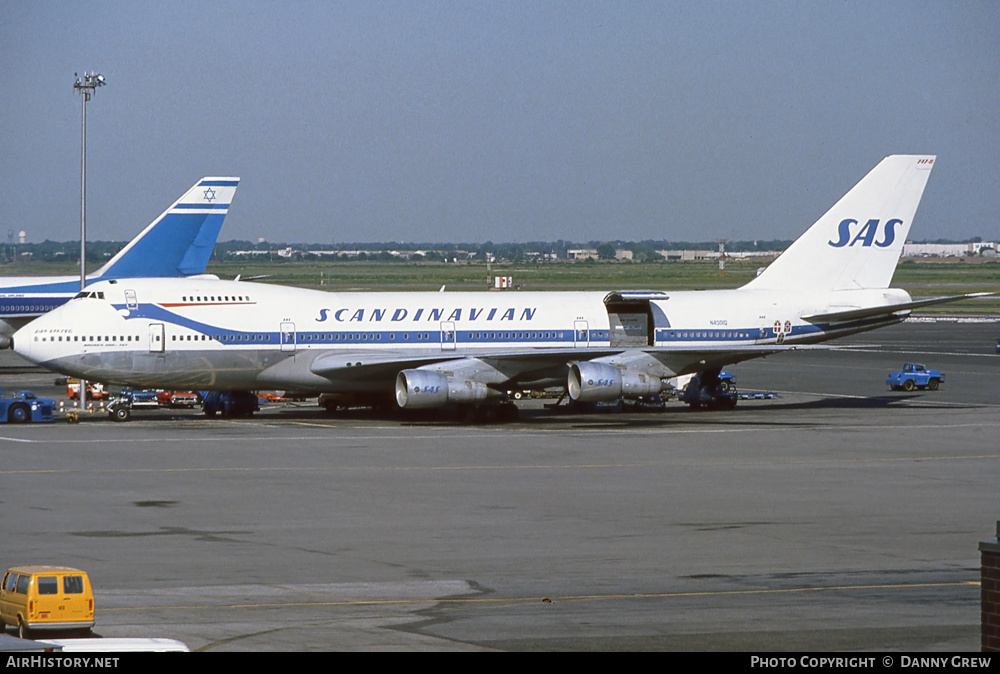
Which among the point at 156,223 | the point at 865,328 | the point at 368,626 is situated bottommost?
the point at 368,626

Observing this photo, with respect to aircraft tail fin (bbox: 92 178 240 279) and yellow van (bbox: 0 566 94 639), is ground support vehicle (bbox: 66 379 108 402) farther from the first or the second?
yellow van (bbox: 0 566 94 639)

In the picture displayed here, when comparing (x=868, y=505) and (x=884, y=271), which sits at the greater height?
(x=884, y=271)

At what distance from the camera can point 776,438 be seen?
4672 centimetres

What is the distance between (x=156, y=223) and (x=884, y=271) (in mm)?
38008

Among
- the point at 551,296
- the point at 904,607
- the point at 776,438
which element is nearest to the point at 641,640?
the point at 904,607

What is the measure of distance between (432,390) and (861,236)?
2057cm

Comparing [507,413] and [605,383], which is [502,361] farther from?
[605,383]

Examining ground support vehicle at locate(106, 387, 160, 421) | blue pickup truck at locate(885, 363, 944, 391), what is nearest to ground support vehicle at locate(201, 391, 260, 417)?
ground support vehicle at locate(106, 387, 160, 421)

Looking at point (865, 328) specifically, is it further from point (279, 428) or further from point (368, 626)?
point (368, 626)

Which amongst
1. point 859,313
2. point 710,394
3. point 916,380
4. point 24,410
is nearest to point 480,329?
point 710,394

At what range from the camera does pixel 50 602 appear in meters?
17.2

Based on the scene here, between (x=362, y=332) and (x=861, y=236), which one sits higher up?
(x=861, y=236)

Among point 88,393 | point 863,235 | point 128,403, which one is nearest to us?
point 128,403

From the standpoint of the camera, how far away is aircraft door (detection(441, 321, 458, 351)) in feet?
176
